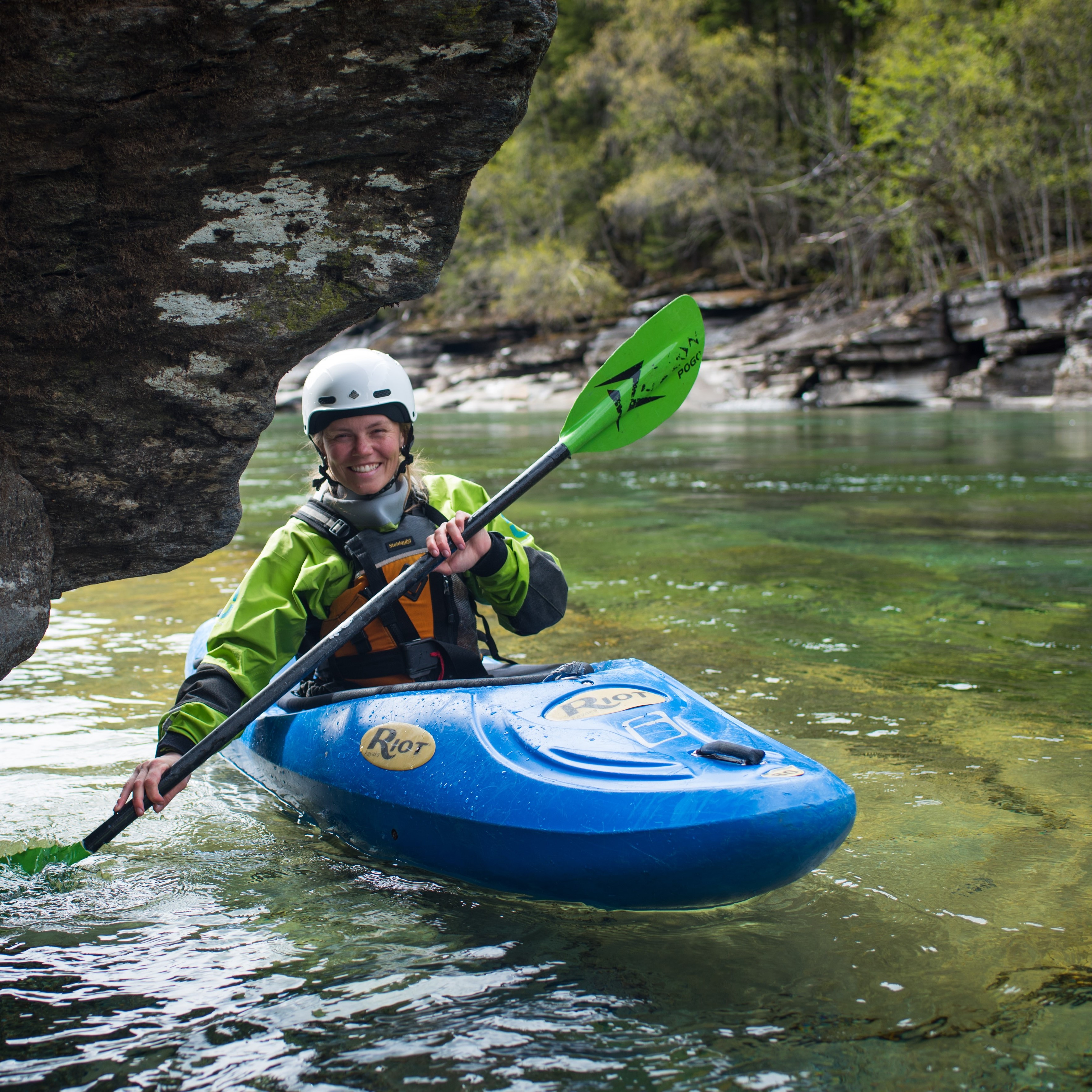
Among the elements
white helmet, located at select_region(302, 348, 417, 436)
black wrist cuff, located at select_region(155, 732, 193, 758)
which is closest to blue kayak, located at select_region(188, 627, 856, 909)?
black wrist cuff, located at select_region(155, 732, 193, 758)

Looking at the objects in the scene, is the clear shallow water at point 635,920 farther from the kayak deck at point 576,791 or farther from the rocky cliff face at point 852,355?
the rocky cliff face at point 852,355

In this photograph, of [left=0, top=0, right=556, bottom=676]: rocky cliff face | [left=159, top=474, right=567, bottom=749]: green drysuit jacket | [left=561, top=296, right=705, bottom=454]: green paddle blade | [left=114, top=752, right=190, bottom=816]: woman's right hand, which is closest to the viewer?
[left=0, top=0, right=556, bottom=676]: rocky cliff face

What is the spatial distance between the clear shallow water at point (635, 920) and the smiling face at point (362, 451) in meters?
0.92

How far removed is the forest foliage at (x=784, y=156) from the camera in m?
20.5

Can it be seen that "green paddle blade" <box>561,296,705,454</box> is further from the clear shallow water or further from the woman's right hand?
the woman's right hand

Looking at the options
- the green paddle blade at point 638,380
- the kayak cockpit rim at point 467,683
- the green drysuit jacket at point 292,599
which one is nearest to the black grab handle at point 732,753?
the kayak cockpit rim at point 467,683

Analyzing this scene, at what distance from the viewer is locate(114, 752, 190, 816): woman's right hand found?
2.14 metres

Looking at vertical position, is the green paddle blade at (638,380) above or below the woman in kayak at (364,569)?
above

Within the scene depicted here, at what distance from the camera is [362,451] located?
258 cm

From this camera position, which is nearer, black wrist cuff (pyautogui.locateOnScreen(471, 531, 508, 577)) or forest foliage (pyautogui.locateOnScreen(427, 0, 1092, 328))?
black wrist cuff (pyautogui.locateOnScreen(471, 531, 508, 577))

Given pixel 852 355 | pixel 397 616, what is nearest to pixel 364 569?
pixel 397 616

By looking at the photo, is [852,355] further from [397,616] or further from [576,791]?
[576,791]

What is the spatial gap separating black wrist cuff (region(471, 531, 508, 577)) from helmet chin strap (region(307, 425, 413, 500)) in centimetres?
30

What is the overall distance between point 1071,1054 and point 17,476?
A: 2.41 m
